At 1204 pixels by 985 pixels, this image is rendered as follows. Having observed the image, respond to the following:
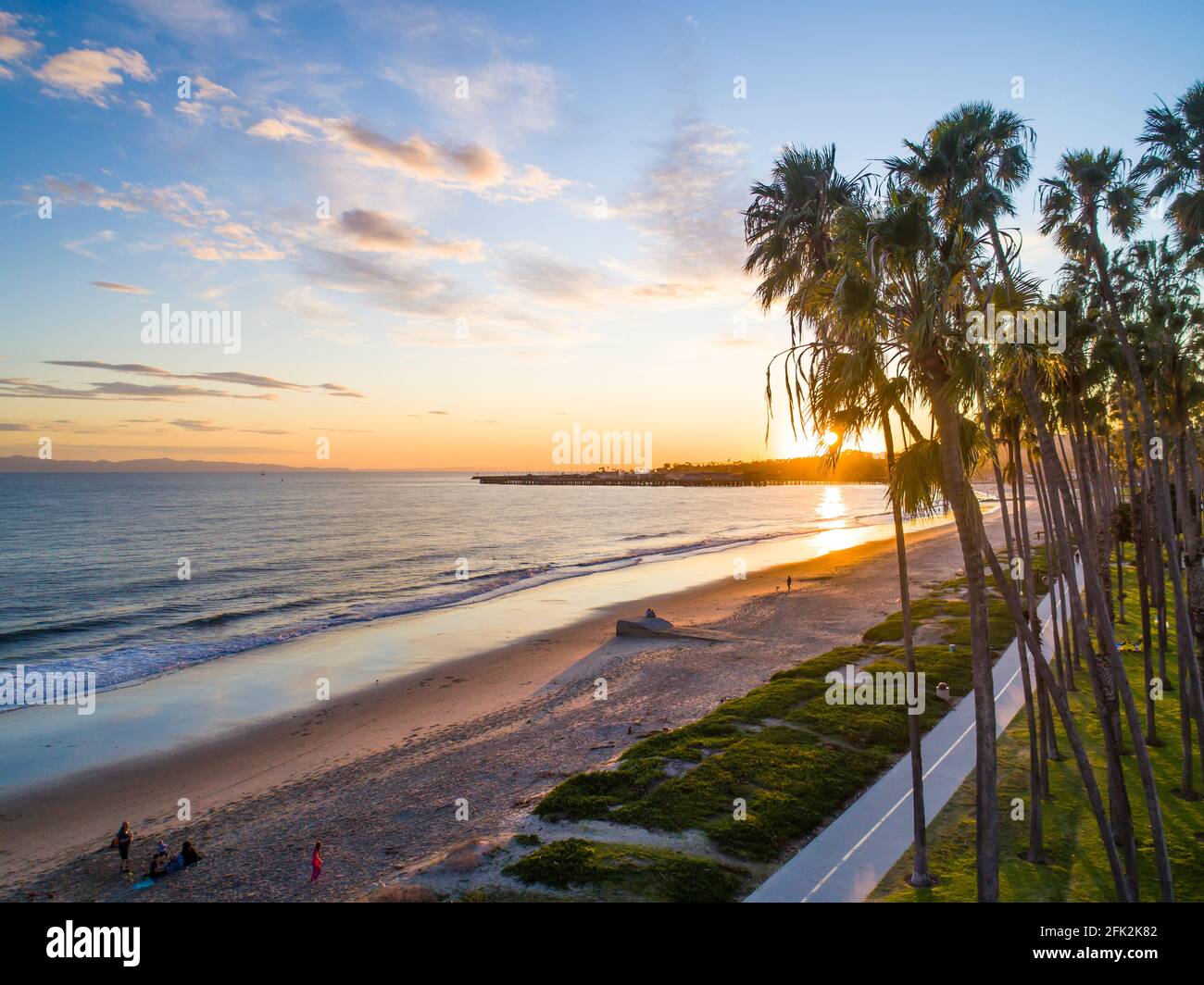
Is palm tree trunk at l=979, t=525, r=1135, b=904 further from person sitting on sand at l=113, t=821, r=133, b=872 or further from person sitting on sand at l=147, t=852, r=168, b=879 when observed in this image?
person sitting on sand at l=113, t=821, r=133, b=872

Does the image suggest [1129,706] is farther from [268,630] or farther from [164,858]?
[268,630]

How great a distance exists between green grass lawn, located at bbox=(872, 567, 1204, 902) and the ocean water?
1515 inches

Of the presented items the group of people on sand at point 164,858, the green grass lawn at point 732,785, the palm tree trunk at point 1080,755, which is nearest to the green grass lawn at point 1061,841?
the green grass lawn at point 732,785

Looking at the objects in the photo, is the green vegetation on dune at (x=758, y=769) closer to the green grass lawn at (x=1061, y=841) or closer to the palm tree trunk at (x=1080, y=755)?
the green grass lawn at (x=1061, y=841)

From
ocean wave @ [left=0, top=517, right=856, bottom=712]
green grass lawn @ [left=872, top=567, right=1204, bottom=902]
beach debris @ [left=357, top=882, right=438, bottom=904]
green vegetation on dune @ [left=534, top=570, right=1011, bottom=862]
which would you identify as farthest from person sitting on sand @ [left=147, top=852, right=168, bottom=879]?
ocean wave @ [left=0, top=517, right=856, bottom=712]

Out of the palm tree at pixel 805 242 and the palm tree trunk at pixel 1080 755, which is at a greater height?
the palm tree at pixel 805 242

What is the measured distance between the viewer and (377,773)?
80.5 ft

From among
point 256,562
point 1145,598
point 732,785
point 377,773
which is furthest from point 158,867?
point 256,562

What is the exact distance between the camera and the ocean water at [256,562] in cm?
4462

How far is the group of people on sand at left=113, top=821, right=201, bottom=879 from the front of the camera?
18.1 m

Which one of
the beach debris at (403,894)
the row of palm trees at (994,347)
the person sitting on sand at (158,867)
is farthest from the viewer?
the person sitting on sand at (158,867)

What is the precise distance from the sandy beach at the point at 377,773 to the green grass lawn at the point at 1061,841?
35.6 feet

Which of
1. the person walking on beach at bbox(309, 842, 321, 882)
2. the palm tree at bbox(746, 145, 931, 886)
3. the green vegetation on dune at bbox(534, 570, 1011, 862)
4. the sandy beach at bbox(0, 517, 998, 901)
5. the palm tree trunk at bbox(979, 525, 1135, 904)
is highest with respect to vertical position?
the palm tree at bbox(746, 145, 931, 886)

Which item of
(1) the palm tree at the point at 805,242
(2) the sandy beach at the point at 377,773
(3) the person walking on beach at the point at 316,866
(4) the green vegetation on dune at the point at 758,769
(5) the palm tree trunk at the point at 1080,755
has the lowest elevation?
(2) the sandy beach at the point at 377,773
